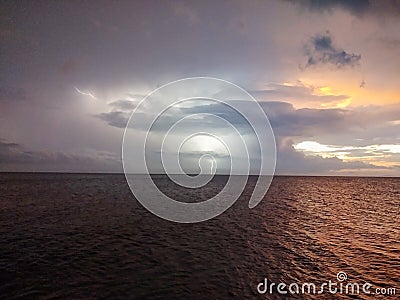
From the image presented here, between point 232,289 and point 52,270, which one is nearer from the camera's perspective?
point 232,289

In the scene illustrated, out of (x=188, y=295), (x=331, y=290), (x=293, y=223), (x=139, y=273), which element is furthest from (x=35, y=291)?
(x=293, y=223)

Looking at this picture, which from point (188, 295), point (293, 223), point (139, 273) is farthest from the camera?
point (293, 223)

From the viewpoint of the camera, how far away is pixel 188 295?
20.2 metres

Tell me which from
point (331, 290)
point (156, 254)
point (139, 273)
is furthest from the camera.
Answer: point (156, 254)

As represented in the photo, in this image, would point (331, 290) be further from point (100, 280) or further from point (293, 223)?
point (293, 223)

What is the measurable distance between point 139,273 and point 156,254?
18.1ft

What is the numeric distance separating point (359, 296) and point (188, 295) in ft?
41.7

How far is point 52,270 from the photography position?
2450 centimetres

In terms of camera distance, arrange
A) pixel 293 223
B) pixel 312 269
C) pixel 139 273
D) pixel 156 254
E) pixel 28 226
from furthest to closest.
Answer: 1. pixel 293 223
2. pixel 28 226
3. pixel 156 254
4. pixel 312 269
5. pixel 139 273

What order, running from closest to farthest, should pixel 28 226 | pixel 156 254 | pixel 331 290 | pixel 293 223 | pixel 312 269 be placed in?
pixel 331 290
pixel 312 269
pixel 156 254
pixel 28 226
pixel 293 223

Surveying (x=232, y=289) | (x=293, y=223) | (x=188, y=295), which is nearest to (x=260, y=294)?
(x=232, y=289)

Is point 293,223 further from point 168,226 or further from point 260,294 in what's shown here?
point 260,294

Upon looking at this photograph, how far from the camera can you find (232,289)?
21.5 m

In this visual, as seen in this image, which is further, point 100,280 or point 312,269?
point 312,269
